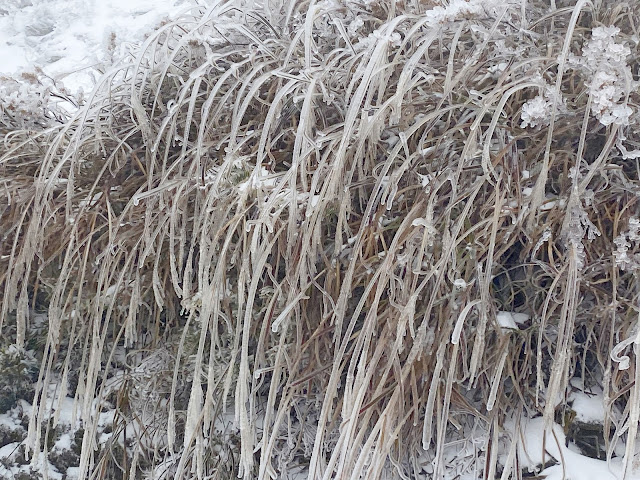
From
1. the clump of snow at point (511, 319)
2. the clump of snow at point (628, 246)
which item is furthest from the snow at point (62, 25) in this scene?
the clump of snow at point (628, 246)

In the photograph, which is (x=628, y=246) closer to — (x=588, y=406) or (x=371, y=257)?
(x=588, y=406)

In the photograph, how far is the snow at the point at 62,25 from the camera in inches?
127

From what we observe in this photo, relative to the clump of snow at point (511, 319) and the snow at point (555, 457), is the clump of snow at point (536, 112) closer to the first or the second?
the clump of snow at point (511, 319)

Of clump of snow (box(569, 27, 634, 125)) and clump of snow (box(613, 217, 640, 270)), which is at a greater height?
clump of snow (box(569, 27, 634, 125))

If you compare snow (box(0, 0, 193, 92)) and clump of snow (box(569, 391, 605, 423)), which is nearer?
clump of snow (box(569, 391, 605, 423))

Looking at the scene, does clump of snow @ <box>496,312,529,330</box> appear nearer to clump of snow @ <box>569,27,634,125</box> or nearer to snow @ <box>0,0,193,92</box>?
clump of snow @ <box>569,27,634,125</box>

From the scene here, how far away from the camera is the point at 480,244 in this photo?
1.19 m

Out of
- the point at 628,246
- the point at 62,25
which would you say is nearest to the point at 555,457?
the point at 628,246

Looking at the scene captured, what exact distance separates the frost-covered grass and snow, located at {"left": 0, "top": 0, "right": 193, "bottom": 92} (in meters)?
1.80

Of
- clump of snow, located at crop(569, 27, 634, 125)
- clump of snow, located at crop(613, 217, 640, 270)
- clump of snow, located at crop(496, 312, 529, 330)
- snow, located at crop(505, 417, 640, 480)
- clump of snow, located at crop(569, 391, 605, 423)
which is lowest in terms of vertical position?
snow, located at crop(505, 417, 640, 480)

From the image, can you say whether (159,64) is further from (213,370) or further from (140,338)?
(213,370)

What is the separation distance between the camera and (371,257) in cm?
124

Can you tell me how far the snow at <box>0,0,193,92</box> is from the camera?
127 inches

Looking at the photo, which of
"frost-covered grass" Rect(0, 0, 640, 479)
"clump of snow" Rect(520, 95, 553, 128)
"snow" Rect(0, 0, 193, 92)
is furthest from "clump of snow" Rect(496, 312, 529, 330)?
"snow" Rect(0, 0, 193, 92)
